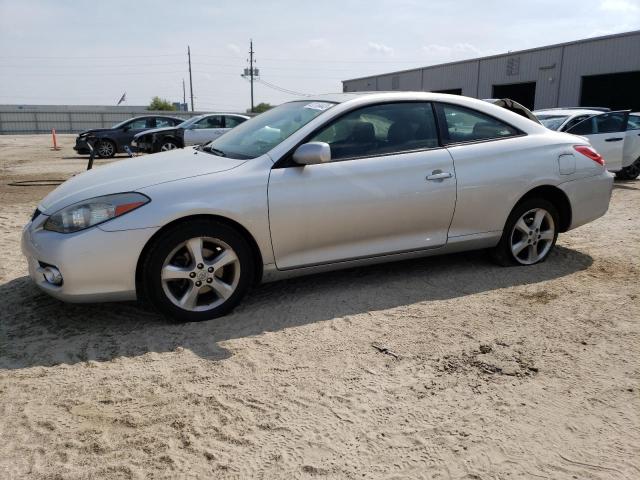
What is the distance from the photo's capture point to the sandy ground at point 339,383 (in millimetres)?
2408

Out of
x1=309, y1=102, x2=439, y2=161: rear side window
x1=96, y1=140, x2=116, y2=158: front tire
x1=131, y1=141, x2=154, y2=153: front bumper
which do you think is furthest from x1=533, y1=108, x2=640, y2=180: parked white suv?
x1=96, y1=140, x2=116, y2=158: front tire

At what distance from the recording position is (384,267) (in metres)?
5.16

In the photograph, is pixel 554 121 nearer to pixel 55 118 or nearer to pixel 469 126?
pixel 469 126

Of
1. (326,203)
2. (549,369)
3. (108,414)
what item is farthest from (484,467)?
(326,203)

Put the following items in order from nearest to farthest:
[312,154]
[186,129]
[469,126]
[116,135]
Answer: [312,154]
[469,126]
[186,129]
[116,135]

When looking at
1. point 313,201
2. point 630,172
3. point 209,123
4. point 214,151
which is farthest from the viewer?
point 209,123

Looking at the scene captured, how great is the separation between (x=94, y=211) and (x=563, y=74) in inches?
1182

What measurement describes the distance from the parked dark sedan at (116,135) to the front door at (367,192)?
52.2ft

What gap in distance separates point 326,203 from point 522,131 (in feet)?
6.95

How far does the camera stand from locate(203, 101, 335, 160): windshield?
4.25m

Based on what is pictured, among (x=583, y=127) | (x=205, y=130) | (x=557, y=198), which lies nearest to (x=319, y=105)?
(x=557, y=198)

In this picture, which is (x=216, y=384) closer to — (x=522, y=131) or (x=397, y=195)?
(x=397, y=195)

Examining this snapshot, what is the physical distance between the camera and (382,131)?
4414mm

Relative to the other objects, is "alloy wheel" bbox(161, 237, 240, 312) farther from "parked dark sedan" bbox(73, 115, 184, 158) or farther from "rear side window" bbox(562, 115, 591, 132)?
"parked dark sedan" bbox(73, 115, 184, 158)
